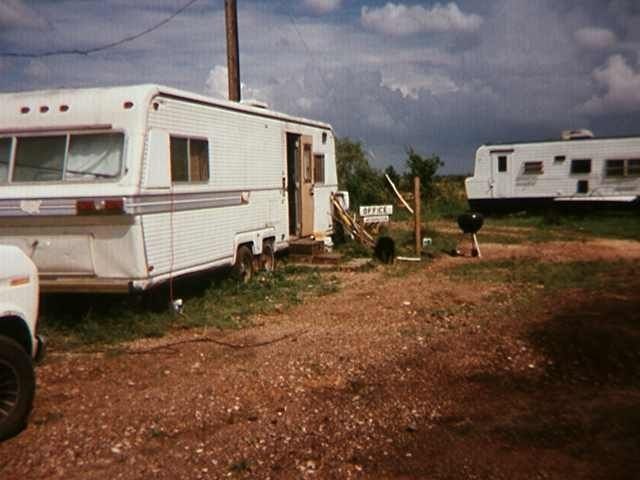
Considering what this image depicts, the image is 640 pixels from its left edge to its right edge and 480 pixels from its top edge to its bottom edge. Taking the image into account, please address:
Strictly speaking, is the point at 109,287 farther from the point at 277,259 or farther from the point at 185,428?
the point at 277,259

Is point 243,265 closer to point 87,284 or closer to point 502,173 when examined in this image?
point 87,284

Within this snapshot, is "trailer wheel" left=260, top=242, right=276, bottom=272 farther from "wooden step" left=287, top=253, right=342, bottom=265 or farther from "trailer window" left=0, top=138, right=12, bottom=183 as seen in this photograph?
"trailer window" left=0, top=138, right=12, bottom=183

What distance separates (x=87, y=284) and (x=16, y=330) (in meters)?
2.64

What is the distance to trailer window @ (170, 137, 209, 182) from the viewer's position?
838 cm

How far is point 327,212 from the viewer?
47.3 ft

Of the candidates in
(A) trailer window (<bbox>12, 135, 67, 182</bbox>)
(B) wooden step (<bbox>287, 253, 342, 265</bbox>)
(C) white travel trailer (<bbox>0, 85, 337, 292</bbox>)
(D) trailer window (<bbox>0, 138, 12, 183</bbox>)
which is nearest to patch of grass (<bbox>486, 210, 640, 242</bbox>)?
(B) wooden step (<bbox>287, 253, 342, 265</bbox>)

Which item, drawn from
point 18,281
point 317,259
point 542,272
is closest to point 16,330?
point 18,281

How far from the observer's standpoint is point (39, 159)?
777 centimetres

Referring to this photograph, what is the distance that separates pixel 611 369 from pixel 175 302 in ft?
17.3

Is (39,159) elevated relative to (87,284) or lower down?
elevated

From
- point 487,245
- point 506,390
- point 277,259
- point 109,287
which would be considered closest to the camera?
point 506,390

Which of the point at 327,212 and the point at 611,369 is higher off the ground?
the point at 327,212

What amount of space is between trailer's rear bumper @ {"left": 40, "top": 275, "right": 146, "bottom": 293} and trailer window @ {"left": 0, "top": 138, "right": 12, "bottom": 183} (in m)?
1.31

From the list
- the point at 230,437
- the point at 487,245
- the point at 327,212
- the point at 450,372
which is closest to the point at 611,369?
the point at 450,372
